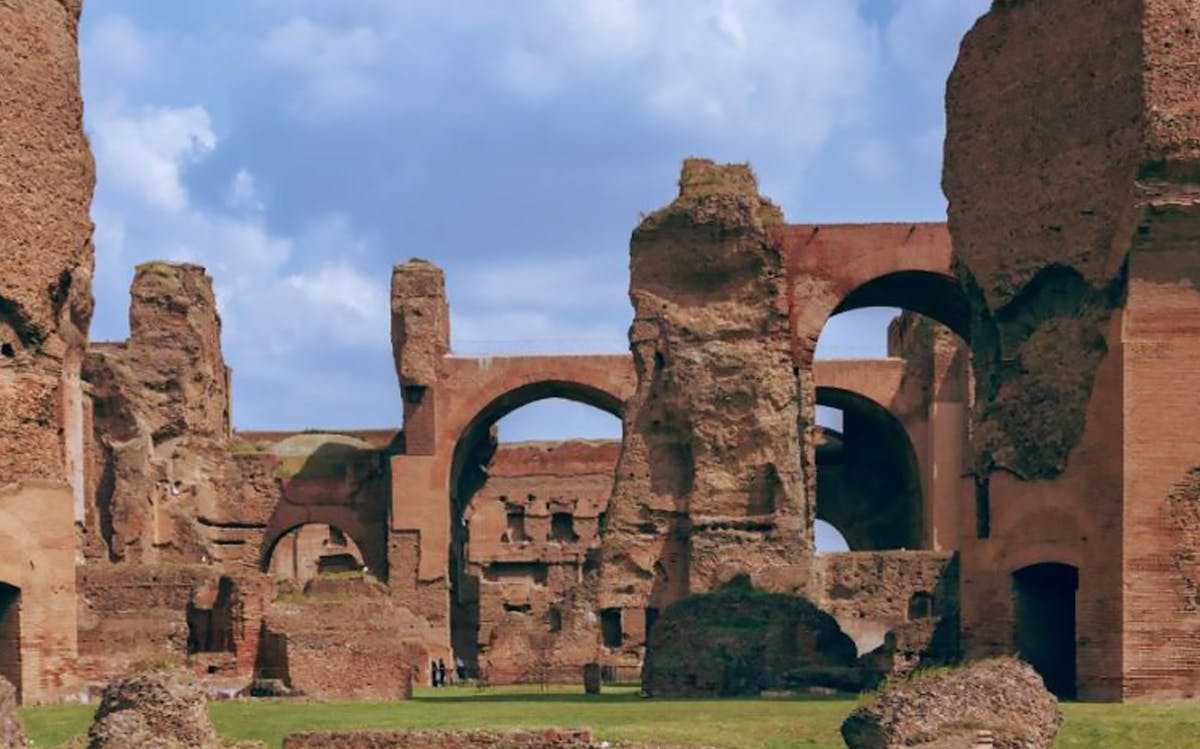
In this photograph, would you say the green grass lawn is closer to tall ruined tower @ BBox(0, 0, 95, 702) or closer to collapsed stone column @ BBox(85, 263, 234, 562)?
tall ruined tower @ BBox(0, 0, 95, 702)

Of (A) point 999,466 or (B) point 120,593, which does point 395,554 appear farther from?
(A) point 999,466

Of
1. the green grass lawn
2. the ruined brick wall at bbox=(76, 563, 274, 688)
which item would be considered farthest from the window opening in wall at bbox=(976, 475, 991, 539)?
the ruined brick wall at bbox=(76, 563, 274, 688)

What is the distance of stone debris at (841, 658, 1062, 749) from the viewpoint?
1338 cm

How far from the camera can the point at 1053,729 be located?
14.6 meters

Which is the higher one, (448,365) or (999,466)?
(448,365)

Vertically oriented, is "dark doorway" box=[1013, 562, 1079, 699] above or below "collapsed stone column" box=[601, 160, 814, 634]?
below

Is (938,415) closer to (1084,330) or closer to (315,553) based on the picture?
(315,553)

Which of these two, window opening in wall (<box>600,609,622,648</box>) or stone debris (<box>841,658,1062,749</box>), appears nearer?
stone debris (<box>841,658,1062,749</box>)

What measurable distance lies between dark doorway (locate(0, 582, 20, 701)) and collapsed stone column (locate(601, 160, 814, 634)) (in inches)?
444

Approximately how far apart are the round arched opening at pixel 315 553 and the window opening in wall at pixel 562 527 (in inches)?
165

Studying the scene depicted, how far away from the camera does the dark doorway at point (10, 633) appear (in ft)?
61.8

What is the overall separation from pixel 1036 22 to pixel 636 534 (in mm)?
10956

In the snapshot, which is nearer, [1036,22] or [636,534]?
[1036,22]

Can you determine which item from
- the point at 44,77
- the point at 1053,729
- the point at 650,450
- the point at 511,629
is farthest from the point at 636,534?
the point at 1053,729
